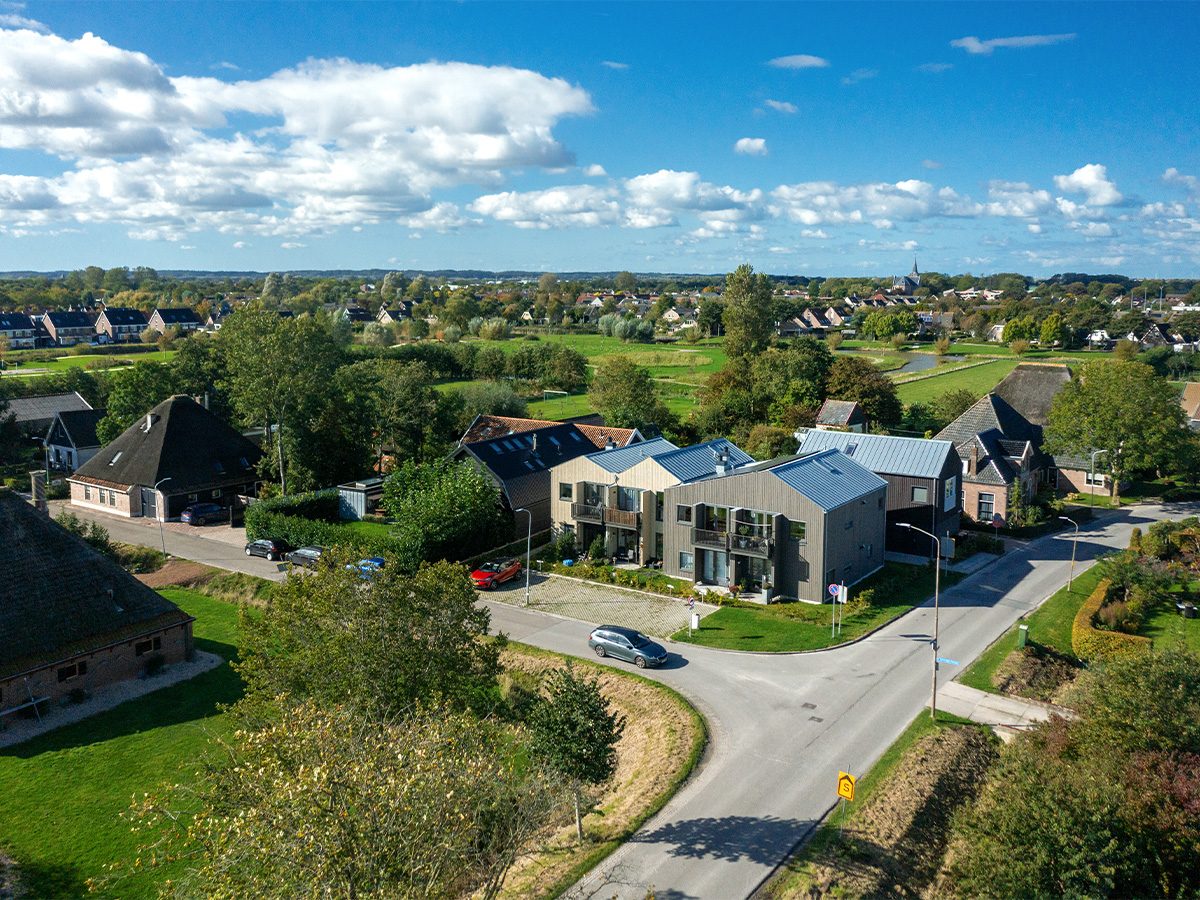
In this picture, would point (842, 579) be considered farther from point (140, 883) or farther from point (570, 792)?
point (140, 883)

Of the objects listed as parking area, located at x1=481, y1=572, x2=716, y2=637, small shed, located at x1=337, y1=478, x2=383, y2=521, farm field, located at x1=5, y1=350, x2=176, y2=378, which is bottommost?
parking area, located at x1=481, y1=572, x2=716, y2=637

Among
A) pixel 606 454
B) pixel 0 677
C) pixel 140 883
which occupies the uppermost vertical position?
pixel 606 454

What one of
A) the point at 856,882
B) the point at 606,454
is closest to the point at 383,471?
the point at 606,454

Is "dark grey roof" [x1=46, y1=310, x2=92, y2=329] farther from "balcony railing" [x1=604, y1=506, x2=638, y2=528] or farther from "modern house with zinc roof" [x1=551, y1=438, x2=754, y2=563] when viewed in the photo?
"balcony railing" [x1=604, y1=506, x2=638, y2=528]

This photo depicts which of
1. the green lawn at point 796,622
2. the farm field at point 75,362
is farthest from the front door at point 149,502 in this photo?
the farm field at point 75,362

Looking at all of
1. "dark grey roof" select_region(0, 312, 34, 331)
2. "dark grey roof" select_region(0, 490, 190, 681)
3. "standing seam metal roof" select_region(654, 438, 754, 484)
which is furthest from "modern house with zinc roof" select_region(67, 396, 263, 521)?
"dark grey roof" select_region(0, 312, 34, 331)

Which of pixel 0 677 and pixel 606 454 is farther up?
pixel 606 454

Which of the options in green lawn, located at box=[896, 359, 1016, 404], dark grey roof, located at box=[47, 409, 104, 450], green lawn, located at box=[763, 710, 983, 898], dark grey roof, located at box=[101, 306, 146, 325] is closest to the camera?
green lawn, located at box=[763, 710, 983, 898]
